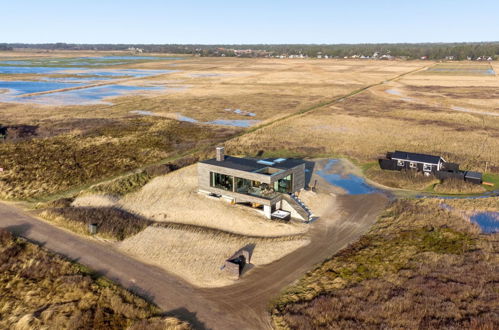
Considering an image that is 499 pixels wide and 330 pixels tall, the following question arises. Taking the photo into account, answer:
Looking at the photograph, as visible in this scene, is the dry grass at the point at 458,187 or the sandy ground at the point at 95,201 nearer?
the sandy ground at the point at 95,201

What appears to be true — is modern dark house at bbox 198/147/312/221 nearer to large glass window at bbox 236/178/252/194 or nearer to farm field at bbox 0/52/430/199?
large glass window at bbox 236/178/252/194

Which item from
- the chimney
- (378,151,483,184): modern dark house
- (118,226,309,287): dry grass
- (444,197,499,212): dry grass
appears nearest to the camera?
(118,226,309,287): dry grass

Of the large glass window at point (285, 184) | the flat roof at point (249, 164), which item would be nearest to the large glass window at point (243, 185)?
the flat roof at point (249, 164)

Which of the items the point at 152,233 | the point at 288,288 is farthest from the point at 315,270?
the point at 152,233

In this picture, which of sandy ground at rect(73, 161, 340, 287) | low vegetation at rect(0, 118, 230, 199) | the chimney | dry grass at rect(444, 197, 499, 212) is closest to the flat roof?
the chimney

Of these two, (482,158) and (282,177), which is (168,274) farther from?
(482,158)

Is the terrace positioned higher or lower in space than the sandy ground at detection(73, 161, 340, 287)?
higher

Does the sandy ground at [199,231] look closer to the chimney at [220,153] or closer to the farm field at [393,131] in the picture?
the chimney at [220,153]
